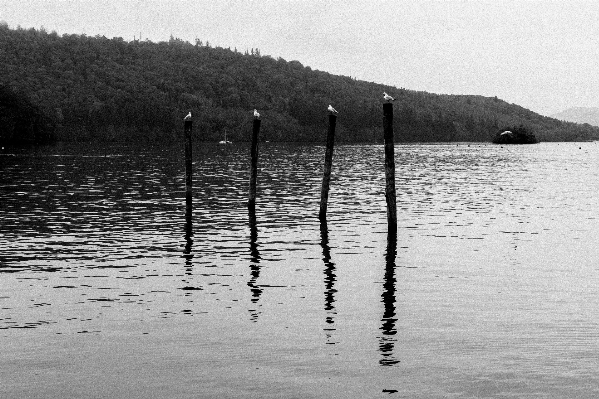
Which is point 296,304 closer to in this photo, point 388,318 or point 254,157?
point 388,318

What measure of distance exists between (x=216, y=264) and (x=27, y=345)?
889 centimetres

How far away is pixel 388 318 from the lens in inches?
610

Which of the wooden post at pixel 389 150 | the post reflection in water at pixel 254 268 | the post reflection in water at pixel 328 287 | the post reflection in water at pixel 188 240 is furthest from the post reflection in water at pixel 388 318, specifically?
the post reflection in water at pixel 188 240

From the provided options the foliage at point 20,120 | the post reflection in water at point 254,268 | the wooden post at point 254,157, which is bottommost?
the post reflection in water at point 254,268

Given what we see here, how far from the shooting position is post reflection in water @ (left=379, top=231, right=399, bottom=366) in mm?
12750

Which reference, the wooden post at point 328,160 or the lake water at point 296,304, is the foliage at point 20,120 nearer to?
the lake water at point 296,304

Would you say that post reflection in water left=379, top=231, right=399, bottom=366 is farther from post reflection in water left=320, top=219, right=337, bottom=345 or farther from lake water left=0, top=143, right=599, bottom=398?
post reflection in water left=320, top=219, right=337, bottom=345

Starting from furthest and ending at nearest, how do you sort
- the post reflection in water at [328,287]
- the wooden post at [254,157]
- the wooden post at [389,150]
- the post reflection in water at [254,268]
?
the wooden post at [254,157]
the wooden post at [389,150]
the post reflection in water at [254,268]
the post reflection in water at [328,287]

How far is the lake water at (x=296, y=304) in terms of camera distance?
11609 mm

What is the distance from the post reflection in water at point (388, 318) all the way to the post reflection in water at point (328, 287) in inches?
35.8

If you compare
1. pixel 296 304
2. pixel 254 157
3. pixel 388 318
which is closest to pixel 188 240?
pixel 254 157

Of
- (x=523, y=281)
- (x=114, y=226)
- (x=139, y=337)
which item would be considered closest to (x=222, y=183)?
(x=114, y=226)

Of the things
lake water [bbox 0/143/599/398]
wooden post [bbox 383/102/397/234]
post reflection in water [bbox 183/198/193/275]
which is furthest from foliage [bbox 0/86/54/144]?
wooden post [bbox 383/102/397/234]

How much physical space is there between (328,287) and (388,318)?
344 centimetres
